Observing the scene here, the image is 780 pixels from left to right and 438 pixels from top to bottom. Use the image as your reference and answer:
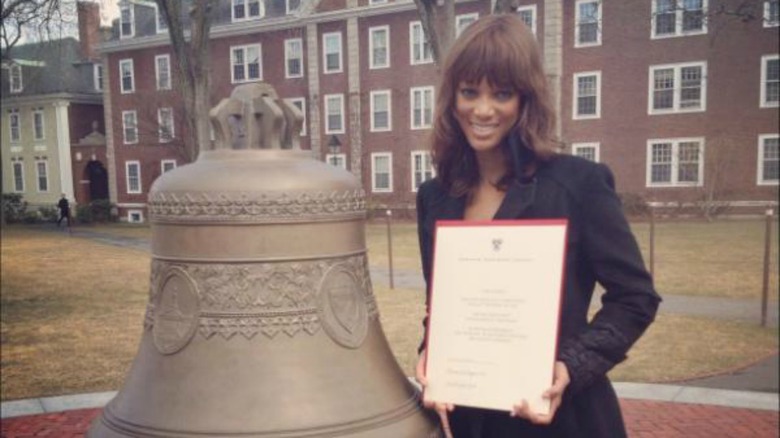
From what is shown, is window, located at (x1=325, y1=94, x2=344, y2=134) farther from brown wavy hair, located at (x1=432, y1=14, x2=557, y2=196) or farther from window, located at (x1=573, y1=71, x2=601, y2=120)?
brown wavy hair, located at (x1=432, y1=14, x2=557, y2=196)

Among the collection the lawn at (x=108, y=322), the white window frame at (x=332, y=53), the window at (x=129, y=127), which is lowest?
the lawn at (x=108, y=322)

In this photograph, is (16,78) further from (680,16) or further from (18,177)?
(680,16)

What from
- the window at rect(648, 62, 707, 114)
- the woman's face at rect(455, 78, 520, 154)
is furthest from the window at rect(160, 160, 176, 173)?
the window at rect(648, 62, 707, 114)

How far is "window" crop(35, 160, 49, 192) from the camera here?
11.5 feet

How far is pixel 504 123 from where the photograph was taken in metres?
1.53

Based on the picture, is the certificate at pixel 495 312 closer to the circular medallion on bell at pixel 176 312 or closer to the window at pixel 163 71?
→ the circular medallion on bell at pixel 176 312

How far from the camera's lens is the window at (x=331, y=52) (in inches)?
149

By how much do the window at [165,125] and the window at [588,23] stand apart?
2.26 meters

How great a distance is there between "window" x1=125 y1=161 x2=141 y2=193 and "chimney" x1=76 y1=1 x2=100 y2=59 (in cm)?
77

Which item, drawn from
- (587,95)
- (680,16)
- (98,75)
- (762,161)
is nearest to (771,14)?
(680,16)

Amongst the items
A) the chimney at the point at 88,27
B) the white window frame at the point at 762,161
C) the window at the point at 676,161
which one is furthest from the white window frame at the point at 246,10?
the white window frame at the point at 762,161

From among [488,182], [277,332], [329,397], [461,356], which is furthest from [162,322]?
[488,182]

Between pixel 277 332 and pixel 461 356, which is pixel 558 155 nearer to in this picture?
pixel 461 356

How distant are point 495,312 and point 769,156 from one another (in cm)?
397
